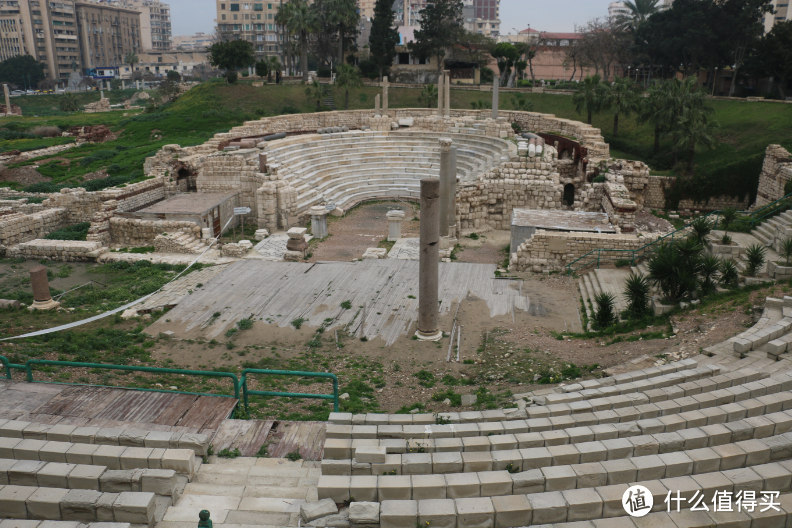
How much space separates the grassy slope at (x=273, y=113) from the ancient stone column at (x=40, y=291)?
15.8 m

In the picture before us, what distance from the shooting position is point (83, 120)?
48.5m

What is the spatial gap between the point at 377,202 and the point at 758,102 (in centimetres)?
2837

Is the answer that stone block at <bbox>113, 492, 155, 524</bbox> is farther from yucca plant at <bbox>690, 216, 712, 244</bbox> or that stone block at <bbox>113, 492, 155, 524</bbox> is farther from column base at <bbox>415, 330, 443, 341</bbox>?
yucca plant at <bbox>690, 216, 712, 244</bbox>

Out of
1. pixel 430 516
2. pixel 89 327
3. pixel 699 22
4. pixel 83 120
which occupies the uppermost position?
pixel 699 22

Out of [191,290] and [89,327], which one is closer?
[89,327]

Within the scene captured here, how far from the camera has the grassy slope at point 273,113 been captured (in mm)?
33487

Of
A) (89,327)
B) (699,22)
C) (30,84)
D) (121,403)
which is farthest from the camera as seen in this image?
(30,84)

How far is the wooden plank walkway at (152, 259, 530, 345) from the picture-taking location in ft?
51.7

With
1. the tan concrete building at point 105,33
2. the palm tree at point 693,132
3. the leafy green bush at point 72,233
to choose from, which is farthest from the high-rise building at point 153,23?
the palm tree at point 693,132

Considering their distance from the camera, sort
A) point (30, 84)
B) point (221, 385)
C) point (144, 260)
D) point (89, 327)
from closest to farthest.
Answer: point (221, 385), point (89, 327), point (144, 260), point (30, 84)

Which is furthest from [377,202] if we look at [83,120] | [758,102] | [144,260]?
[83,120]

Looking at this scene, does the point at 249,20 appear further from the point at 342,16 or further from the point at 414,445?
the point at 414,445

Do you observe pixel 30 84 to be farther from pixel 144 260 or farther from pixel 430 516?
pixel 430 516

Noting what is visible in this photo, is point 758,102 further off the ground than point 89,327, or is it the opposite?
point 758,102
